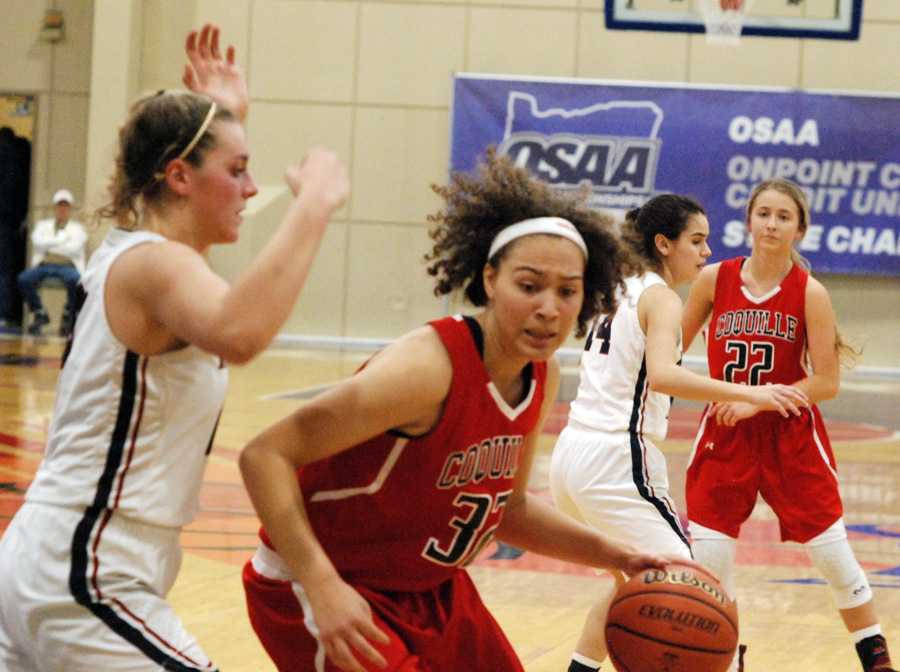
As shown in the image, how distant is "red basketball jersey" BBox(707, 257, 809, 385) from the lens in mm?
5121

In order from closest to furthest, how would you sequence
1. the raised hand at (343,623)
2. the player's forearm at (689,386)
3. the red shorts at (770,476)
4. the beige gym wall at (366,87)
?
the raised hand at (343,623)
the player's forearm at (689,386)
the red shorts at (770,476)
the beige gym wall at (366,87)

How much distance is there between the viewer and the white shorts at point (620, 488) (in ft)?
14.6

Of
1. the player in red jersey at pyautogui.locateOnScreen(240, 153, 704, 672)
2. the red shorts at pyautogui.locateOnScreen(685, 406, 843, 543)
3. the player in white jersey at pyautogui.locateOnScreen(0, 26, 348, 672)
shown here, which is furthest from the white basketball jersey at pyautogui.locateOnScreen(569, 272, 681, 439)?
the player in white jersey at pyautogui.locateOnScreen(0, 26, 348, 672)

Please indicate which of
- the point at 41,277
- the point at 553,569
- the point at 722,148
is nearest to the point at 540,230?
the point at 553,569

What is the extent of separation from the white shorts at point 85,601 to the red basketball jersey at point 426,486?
0.35 meters

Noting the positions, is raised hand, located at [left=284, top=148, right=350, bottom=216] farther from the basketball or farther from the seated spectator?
the seated spectator

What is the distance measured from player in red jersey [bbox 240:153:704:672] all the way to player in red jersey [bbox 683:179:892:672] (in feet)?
6.69

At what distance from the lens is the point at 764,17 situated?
11.4 m

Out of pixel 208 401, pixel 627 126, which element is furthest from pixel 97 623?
pixel 627 126

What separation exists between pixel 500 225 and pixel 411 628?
812mm

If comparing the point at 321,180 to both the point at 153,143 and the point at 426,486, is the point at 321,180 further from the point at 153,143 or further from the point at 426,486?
the point at 426,486

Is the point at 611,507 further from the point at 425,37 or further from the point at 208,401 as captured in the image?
the point at 425,37

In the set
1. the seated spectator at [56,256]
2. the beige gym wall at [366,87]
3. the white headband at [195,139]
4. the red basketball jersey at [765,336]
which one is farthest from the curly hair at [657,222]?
the seated spectator at [56,256]

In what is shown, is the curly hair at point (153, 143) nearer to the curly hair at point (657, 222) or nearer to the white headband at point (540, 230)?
the white headband at point (540, 230)
